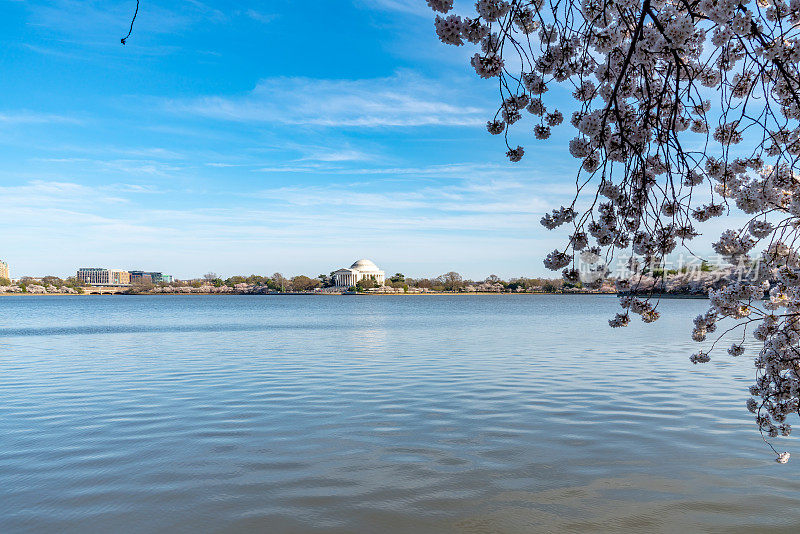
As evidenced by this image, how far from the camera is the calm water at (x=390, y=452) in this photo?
6.48 m

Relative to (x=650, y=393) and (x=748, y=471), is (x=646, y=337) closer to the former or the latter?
(x=650, y=393)

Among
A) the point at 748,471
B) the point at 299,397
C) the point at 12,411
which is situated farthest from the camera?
the point at 299,397

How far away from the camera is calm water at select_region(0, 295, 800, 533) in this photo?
648 centimetres

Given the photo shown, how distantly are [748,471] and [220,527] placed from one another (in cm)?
724

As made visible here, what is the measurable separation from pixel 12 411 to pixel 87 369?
699 cm

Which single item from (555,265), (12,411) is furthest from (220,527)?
(12,411)

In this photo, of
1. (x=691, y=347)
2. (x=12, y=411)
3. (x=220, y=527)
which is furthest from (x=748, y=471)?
(x=691, y=347)

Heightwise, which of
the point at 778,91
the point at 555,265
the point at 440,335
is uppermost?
the point at 778,91

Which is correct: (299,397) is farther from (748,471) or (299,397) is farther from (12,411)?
(748,471)

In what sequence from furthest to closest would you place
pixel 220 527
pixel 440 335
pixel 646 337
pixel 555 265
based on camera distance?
pixel 440 335, pixel 646 337, pixel 220 527, pixel 555 265

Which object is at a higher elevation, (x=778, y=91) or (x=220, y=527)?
(x=778, y=91)

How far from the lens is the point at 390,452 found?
8750 mm

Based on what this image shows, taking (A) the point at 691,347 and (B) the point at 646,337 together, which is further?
(B) the point at 646,337

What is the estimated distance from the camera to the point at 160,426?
10.5 m
